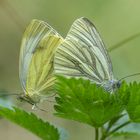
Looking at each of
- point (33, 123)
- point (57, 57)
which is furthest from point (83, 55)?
point (33, 123)

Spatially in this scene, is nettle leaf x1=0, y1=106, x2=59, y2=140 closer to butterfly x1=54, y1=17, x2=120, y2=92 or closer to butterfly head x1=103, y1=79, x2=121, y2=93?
butterfly head x1=103, y1=79, x2=121, y2=93

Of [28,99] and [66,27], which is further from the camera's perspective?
[66,27]

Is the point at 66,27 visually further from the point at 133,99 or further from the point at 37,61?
the point at 133,99

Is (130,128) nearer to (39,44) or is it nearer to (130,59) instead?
(39,44)

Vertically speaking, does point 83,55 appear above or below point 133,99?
above

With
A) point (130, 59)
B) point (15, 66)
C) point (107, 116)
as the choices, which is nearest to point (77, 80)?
point (107, 116)

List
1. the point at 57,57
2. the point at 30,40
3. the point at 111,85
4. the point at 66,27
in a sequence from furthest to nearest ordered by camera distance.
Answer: the point at 66,27
the point at 30,40
the point at 57,57
the point at 111,85

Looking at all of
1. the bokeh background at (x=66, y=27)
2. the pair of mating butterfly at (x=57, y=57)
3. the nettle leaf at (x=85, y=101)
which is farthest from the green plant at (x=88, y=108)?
the bokeh background at (x=66, y=27)
